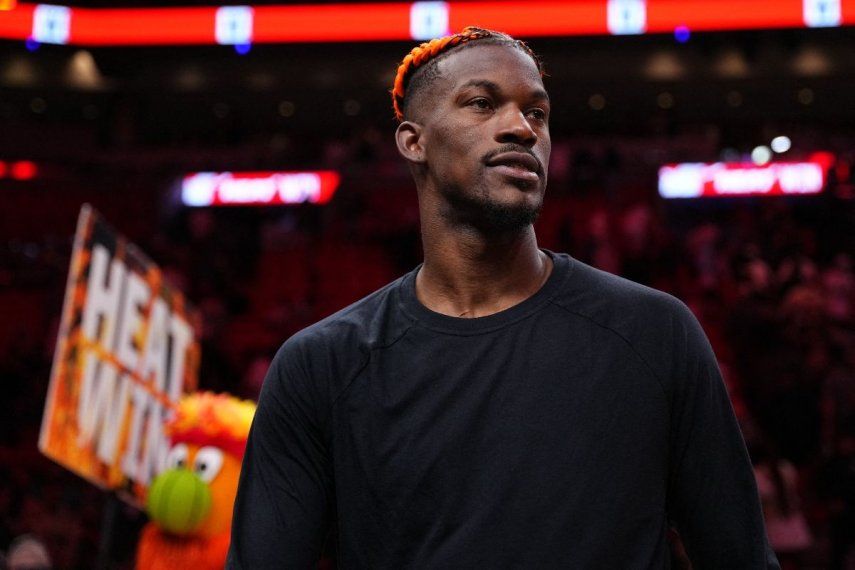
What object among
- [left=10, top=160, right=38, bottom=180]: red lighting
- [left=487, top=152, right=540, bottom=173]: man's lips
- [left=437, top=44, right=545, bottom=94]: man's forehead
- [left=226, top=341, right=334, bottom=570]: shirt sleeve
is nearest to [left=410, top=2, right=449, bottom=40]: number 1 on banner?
[left=10, top=160, right=38, bottom=180]: red lighting

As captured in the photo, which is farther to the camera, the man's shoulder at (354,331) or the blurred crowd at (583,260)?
the blurred crowd at (583,260)

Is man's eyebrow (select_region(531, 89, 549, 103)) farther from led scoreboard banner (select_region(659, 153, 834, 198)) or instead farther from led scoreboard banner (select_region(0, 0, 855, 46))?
led scoreboard banner (select_region(0, 0, 855, 46))

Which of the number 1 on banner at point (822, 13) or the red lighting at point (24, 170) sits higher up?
the number 1 on banner at point (822, 13)

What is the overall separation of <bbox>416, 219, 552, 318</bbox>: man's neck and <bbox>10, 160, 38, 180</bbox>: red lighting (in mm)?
11652

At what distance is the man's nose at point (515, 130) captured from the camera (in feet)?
5.33

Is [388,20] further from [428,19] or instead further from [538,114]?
[538,114]

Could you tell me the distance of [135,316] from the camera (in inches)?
156

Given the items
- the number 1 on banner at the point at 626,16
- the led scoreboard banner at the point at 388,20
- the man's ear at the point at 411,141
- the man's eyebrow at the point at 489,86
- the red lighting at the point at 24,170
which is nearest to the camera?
the man's eyebrow at the point at 489,86

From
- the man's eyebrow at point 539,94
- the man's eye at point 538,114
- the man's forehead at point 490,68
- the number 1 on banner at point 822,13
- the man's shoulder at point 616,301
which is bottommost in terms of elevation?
the man's shoulder at point 616,301

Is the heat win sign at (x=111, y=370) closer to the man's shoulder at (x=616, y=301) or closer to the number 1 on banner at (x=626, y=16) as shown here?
the man's shoulder at (x=616, y=301)

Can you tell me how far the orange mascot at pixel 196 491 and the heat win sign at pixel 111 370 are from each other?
157mm

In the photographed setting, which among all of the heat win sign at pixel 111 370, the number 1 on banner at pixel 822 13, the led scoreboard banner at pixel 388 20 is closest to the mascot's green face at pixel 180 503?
the heat win sign at pixel 111 370

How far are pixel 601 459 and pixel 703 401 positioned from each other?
16 centimetres

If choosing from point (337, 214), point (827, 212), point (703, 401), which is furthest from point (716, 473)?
point (337, 214)
